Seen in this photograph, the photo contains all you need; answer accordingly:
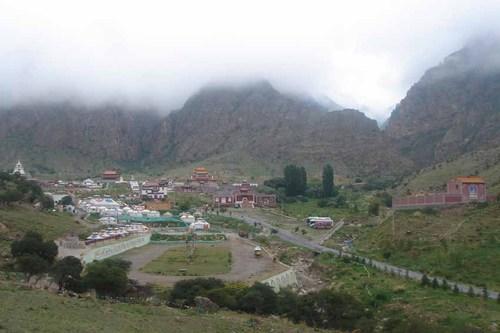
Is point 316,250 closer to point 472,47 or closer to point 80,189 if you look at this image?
point 80,189

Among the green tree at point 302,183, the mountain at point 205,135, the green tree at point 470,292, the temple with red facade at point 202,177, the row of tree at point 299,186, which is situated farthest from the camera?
the mountain at point 205,135

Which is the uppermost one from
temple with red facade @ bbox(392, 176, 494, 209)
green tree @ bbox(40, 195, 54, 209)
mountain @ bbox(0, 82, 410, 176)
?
mountain @ bbox(0, 82, 410, 176)

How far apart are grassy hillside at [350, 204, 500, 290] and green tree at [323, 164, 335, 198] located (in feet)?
126

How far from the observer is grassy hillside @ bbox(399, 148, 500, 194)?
70.6 meters

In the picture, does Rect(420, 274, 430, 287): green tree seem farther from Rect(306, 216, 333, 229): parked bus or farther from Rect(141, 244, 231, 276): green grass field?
Rect(306, 216, 333, 229): parked bus

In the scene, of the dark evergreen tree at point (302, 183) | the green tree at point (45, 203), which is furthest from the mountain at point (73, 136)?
the green tree at point (45, 203)

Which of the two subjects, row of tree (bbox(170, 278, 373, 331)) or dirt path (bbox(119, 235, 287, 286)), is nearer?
row of tree (bbox(170, 278, 373, 331))

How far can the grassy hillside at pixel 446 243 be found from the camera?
37.4 m

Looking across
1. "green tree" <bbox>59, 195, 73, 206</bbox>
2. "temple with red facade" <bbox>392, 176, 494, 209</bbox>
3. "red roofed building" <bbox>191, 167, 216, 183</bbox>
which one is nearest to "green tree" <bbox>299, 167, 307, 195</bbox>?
"red roofed building" <bbox>191, 167, 216, 183</bbox>

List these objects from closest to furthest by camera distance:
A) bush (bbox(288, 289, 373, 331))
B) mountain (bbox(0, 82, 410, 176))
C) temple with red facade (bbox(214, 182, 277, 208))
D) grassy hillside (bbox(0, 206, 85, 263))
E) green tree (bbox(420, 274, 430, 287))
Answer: bush (bbox(288, 289, 373, 331)) < green tree (bbox(420, 274, 430, 287)) < grassy hillside (bbox(0, 206, 85, 263)) < temple with red facade (bbox(214, 182, 277, 208)) < mountain (bbox(0, 82, 410, 176))

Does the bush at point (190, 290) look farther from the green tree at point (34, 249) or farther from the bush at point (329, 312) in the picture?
the green tree at point (34, 249)

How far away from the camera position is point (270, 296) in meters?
29.6

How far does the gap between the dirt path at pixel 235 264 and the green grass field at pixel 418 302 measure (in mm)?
5242

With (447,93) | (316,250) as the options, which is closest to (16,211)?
(316,250)
